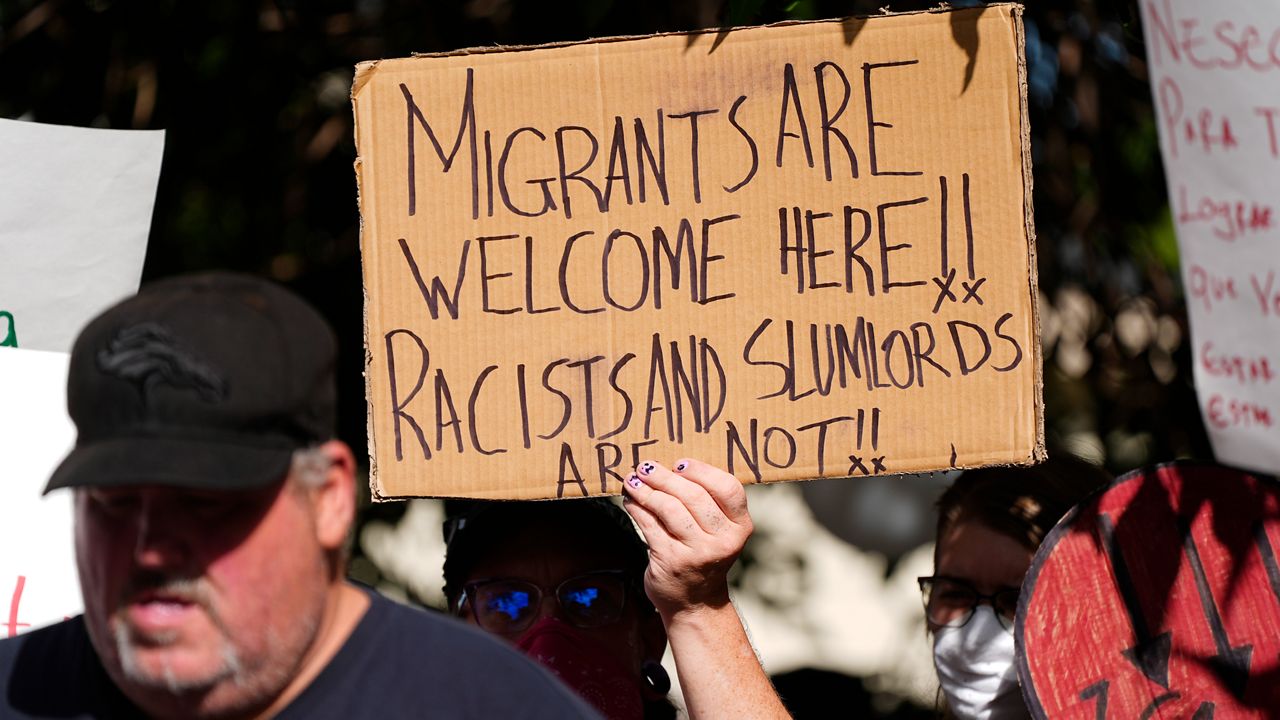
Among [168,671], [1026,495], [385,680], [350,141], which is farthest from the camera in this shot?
[350,141]

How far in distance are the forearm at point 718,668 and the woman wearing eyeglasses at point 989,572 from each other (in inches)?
19.0

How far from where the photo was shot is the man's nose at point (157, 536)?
47.8 inches

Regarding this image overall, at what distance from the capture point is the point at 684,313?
201 cm

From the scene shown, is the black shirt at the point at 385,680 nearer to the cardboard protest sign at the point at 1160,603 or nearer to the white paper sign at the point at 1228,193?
the cardboard protest sign at the point at 1160,603

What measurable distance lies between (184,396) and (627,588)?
1218mm

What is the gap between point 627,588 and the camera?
233 cm

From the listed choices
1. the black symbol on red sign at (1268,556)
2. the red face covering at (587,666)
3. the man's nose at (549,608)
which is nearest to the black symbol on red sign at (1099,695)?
the black symbol on red sign at (1268,556)

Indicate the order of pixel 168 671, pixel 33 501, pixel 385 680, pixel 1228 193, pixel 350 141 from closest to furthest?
pixel 168 671 < pixel 385 680 < pixel 1228 193 < pixel 33 501 < pixel 350 141

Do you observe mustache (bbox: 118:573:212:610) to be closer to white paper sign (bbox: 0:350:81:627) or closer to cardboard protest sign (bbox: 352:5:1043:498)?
cardboard protest sign (bbox: 352:5:1043:498)

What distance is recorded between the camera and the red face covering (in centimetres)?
218

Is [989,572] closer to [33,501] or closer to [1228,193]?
[1228,193]

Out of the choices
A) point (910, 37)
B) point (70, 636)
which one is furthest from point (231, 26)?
point (70, 636)

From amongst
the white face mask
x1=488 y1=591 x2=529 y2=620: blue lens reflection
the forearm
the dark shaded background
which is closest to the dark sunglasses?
x1=488 y1=591 x2=529 y2=620: blue lens reflection

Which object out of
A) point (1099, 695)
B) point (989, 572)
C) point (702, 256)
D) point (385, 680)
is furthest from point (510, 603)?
point (385, 680)
